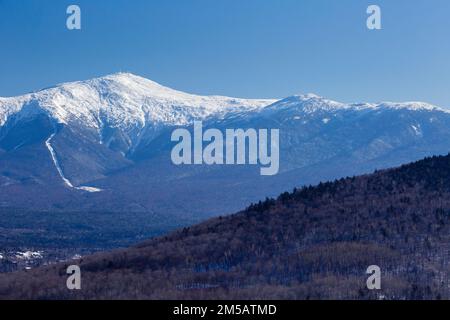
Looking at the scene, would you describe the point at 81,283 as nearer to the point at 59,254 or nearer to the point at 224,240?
the point at 224,240

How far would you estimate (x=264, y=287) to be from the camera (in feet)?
126

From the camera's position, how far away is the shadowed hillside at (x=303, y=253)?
3869cm

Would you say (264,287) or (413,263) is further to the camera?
(413,263)

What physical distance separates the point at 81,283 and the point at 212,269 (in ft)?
25.6

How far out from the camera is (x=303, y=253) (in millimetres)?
46188

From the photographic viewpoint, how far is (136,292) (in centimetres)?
3866

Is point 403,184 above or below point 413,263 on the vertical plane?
above

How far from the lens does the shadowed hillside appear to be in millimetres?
38688

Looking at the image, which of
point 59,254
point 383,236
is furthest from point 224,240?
point 59,254

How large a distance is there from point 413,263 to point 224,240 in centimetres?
1332
